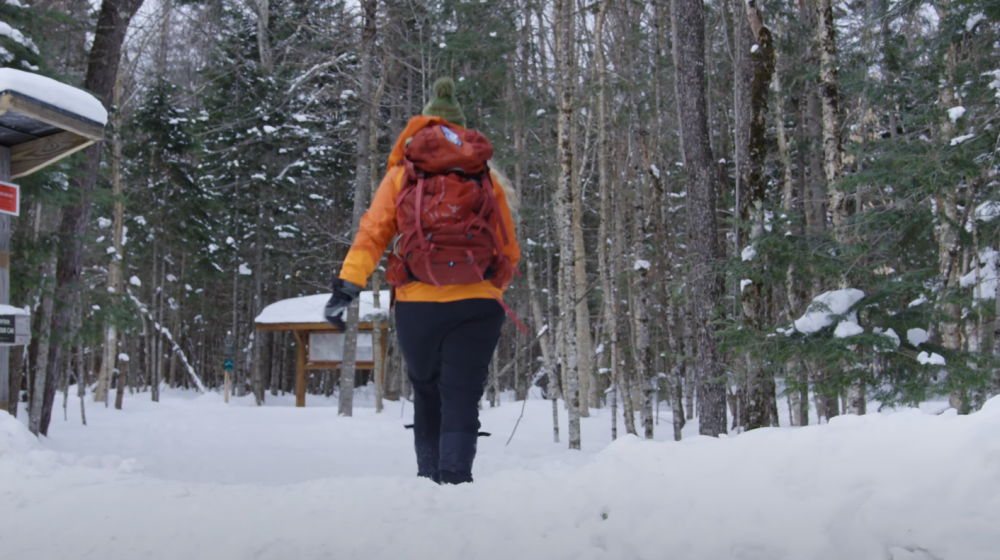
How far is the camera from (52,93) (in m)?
5.49

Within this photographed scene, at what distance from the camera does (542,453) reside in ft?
26.1

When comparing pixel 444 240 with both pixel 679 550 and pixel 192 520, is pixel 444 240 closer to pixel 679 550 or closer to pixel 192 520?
pixel 192 520

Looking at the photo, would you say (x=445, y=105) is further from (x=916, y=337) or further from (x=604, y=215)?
(x=604, y=215)

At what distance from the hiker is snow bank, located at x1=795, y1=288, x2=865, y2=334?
2248 millimetres

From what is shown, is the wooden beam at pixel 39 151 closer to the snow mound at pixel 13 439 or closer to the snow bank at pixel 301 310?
the snow mound at pixel 13 439

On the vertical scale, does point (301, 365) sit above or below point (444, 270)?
below

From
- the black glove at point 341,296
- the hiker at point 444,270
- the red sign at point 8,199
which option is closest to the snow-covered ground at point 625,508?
the hiker at point 444,270

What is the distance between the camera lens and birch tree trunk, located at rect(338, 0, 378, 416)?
42.8 feet

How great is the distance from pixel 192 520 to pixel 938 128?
24.1ft

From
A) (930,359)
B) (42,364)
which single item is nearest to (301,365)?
(42,364)

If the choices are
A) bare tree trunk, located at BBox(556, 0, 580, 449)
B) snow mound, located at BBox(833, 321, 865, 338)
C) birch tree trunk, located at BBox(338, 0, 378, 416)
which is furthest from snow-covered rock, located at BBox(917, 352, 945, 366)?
birch tree trunk, located at BBox(338, 0, 378, 416)

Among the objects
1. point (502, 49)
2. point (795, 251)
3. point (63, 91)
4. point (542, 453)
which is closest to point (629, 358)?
point (502, 49)

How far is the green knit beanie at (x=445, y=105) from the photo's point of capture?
4285mm

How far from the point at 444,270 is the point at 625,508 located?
5.39 feet
